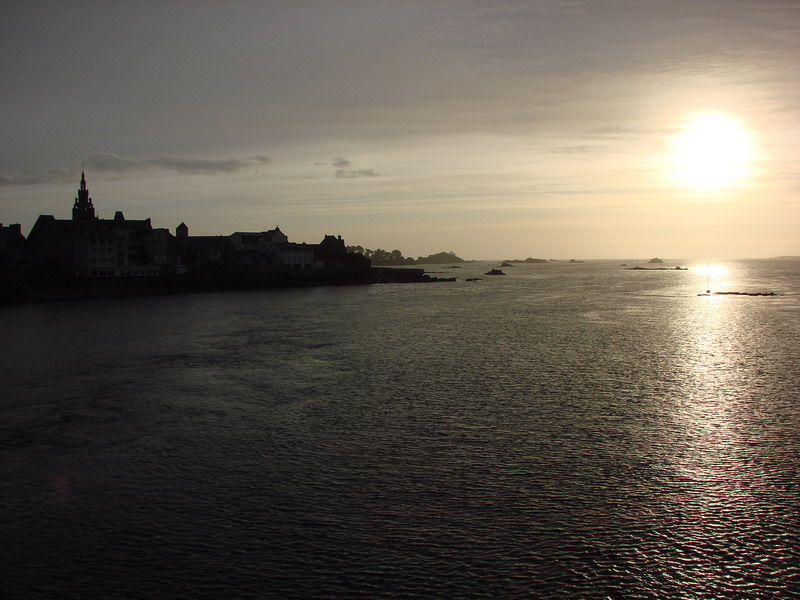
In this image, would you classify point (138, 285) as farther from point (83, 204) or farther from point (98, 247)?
point (83, 204)

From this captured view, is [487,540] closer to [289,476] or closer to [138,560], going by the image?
[289,476]

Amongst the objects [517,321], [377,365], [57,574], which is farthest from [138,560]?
[517,321]

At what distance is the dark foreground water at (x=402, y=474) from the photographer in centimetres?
1717

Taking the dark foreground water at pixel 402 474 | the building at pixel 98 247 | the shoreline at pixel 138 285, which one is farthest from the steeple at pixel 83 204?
the dark foreground water at pixel 402 474

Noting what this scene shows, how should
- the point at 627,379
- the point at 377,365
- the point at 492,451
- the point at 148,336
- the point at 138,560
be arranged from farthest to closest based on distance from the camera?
the point at 148,336 → the point at 377,365 → the point at 627,379 → the point at 492,451 → the point at 138,560

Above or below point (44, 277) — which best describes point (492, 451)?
below

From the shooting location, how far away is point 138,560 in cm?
1800

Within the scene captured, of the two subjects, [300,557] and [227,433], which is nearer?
[300,557]

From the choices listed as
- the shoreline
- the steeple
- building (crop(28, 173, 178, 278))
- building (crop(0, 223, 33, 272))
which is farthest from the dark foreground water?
the steeple

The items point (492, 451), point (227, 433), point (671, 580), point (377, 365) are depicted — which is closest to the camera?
point (671, 580)

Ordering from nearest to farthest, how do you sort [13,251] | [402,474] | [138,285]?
1. [402,474]
2. [13,251]
3. [138,285]

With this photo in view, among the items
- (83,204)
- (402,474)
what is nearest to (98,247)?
(83,204)

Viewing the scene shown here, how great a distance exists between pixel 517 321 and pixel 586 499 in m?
57.4

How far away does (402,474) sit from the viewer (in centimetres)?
2405
